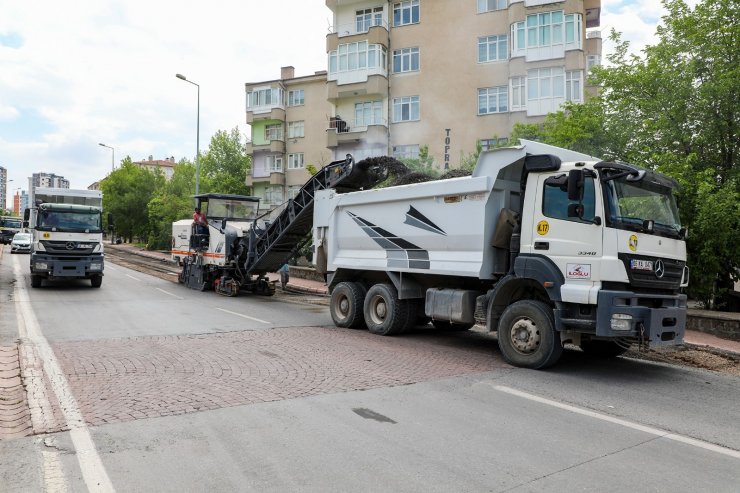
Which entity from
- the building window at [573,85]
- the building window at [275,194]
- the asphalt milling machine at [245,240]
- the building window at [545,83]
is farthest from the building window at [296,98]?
the asphalt milling machine at [245,240]

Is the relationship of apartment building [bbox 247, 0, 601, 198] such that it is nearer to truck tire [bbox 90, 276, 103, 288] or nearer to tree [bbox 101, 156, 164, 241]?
truck tire [bbox 90, 276, 103, 288]

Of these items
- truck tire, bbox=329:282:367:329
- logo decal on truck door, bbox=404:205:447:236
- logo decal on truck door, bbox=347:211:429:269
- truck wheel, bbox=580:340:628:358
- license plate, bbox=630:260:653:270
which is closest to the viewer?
license plate, bbox=630:260:653:270

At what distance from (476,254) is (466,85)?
22.9 meters

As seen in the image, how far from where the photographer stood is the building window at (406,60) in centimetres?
3180

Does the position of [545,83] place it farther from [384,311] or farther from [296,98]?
[296,98]

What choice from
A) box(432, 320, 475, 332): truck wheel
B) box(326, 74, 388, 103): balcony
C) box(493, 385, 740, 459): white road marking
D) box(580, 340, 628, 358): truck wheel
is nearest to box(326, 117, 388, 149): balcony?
box(326, 74, 388, 103): balcony

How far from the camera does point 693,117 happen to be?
13.4m

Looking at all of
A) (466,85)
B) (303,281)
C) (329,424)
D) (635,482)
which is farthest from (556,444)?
(466,85)

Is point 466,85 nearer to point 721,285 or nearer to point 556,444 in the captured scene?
point 721,285

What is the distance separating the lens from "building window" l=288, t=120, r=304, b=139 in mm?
42547

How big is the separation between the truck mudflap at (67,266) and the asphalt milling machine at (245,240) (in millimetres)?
3108

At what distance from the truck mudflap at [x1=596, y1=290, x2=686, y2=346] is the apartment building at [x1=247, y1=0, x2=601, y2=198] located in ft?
62.5

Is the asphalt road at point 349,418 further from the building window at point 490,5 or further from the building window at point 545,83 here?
the building window at point 490,5

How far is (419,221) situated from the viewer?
9938 mm
